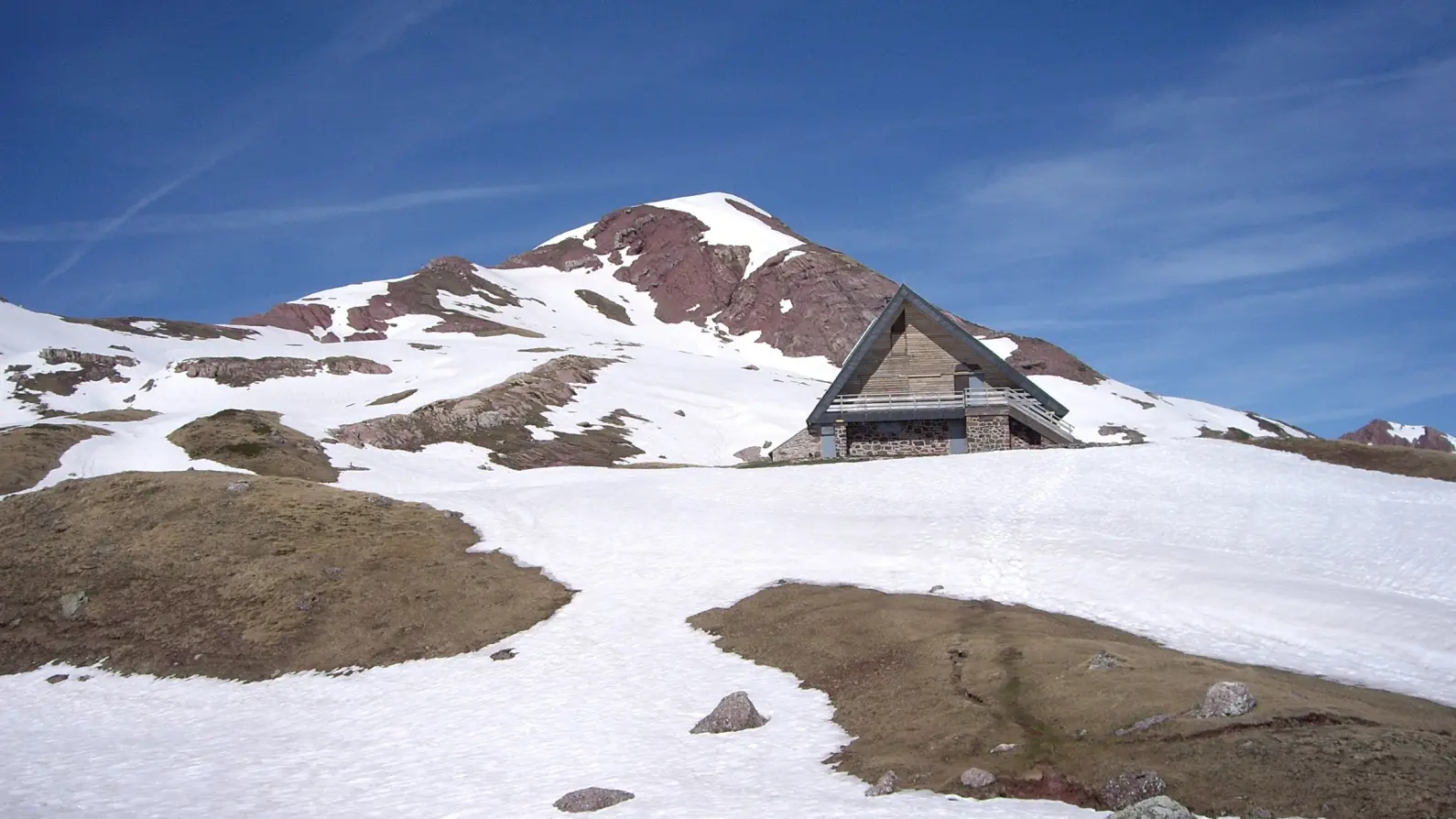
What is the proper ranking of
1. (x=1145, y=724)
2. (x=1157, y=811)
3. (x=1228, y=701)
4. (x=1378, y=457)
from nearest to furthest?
(x=1157, y=811), (x=1228, y=701), (x=1145, y=724), (x=1378, y=457)

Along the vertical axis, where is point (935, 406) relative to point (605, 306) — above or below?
below

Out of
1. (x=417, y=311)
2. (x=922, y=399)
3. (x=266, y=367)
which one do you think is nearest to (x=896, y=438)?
(x=922, y=399)

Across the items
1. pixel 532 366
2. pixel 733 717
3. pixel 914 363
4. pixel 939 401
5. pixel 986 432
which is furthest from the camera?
pixel 532 366

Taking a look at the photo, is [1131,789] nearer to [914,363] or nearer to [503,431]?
[914,363]

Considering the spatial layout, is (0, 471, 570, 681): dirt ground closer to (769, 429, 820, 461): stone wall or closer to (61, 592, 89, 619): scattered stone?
→ (61, 592, 89, 619): scattered stone

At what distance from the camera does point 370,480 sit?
169 ft

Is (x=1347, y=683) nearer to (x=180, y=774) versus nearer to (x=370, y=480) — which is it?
(x=180, y=774)

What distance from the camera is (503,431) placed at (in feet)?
224

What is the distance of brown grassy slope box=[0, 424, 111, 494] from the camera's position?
4775 centimetres

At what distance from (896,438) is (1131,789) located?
38987 millimetres

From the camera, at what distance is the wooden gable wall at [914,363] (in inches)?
2028

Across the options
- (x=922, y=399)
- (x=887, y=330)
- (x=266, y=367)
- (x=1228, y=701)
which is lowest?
(x=1228, y=701)

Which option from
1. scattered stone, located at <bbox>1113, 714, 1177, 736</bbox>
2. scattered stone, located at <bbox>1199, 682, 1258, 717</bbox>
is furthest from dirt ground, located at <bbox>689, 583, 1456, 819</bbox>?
scattered stone, located at <bbox>1199, 682, 1258, 717</bbox>

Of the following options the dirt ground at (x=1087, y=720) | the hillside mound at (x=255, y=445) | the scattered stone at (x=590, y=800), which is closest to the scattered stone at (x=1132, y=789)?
the dirt ground at (x=1087, y=720)
